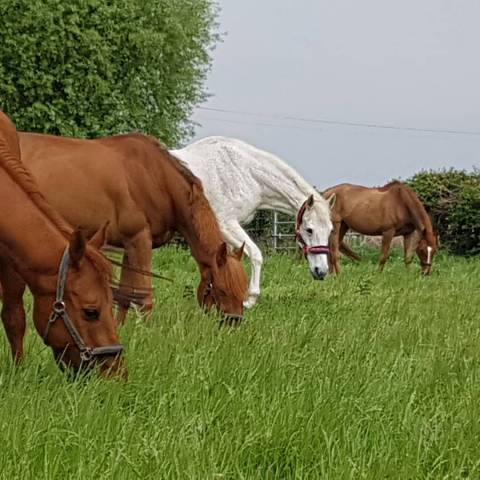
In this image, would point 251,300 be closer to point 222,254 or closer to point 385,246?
point 222,254

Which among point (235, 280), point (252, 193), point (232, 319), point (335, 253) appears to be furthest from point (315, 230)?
point (335, 253)

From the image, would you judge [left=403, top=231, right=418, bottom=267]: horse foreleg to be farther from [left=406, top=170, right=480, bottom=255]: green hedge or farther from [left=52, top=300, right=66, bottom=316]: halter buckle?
[left=52, top=300, right=66, bottom=316]: halter buckle

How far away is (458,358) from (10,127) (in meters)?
2.90

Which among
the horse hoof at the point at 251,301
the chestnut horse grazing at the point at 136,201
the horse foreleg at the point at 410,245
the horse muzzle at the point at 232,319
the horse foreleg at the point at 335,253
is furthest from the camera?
the horse foreleg at the point at 410,245

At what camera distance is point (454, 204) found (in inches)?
Answer: 1006

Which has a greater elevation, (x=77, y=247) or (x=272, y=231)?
(x=77, y=247)

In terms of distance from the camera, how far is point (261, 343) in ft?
17.0

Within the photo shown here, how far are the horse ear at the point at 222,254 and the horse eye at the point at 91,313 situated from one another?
3071 mm

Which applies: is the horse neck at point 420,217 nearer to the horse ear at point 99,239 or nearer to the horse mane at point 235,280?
the horse mane at point 235,280

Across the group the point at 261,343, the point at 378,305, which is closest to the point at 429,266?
the point at 378,305

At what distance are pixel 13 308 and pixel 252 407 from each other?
196 cm

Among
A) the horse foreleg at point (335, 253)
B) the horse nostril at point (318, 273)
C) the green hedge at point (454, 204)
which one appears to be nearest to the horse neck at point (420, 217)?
the horse foreleg at point (335, 253)

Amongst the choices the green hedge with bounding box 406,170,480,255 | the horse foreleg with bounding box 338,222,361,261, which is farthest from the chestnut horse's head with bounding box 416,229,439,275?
the green hedge with bounding box 406,170,480,255

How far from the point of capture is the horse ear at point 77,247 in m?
4.18
